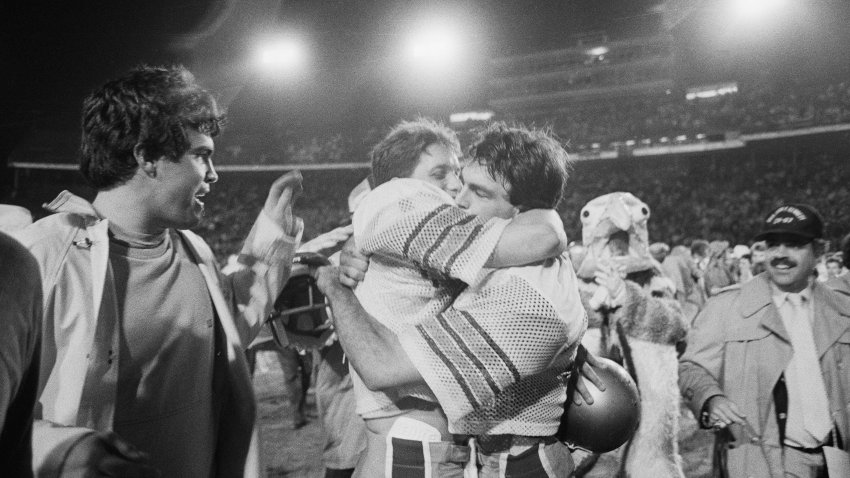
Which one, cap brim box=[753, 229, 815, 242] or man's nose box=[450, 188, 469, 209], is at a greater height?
man's nose box=[450, 188, 469, 209]

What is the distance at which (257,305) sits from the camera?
193 cm

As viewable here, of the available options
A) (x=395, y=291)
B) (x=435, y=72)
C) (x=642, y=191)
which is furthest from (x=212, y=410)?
(x=435, y=72)

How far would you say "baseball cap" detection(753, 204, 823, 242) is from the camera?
8.78 ft

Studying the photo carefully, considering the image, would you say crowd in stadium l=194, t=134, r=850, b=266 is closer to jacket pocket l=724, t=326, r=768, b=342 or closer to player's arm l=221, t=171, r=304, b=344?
jacket pocket l=724, t=326, r=768, b=342

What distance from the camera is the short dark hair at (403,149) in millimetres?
2111

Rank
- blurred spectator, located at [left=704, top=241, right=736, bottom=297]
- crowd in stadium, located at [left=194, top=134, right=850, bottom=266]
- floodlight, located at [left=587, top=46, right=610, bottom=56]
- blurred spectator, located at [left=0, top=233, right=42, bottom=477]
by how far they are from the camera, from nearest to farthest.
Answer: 1. blurred spectator, located at [left=0, top=233, right=42, bottom=477]
2. blurred spectator, located at [left=704, top=241, right=736, bottom=297]
3. crowd in stadium, located at [left=194, top=134, right=850, bottom=266]
4. floodlight, located at [left=587, top=46, right=610, bottom=56]

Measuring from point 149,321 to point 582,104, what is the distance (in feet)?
124

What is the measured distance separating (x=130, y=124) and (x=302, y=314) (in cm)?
221

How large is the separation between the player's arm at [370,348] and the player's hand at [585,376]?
2.03 ft

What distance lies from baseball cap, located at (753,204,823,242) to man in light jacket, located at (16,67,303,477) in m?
2.46

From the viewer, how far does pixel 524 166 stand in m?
1.76

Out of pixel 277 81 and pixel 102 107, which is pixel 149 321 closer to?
pixel 102 107

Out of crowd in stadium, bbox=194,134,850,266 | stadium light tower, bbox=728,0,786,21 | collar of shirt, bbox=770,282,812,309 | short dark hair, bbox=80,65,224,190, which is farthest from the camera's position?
crowd in stadium, bbox=194,134,850,266

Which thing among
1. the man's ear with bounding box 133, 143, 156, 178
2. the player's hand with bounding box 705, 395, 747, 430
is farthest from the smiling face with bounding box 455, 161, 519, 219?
the player's hand with bounding box 705, 395, 747, 430
